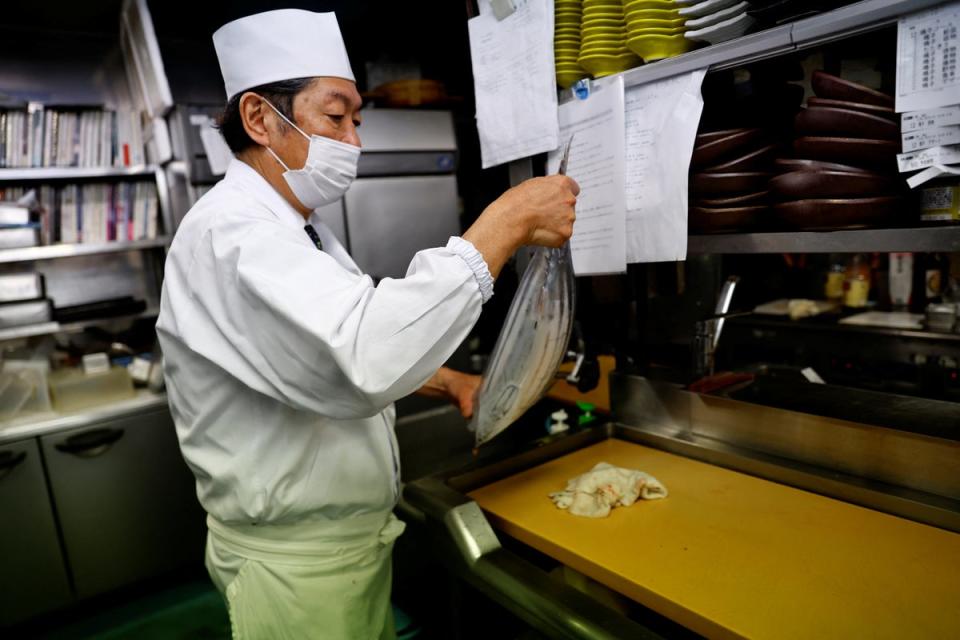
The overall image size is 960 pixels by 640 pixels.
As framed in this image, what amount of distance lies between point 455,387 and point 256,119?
830 mm

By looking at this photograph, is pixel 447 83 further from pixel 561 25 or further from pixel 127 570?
pixel 127 570

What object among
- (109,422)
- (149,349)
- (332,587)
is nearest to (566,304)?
(332,587)

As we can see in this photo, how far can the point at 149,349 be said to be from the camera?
3.66 metres

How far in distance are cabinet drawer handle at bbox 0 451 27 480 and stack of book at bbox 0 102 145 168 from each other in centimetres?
151

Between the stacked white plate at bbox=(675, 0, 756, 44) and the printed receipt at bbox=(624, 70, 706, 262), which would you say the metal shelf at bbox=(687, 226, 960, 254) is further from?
the stacked white plate at bbox=(675, 0, 756, 44)

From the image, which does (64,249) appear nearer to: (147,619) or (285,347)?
(147,619)

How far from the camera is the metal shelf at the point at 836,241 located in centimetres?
100

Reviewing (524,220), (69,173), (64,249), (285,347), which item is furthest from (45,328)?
(524,220)

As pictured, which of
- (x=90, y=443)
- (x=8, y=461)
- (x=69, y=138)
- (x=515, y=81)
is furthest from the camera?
(x=69, y=138)

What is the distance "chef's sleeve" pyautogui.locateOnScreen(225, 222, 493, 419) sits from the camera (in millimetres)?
948

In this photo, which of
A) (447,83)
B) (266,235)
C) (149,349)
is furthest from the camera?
(447,83)

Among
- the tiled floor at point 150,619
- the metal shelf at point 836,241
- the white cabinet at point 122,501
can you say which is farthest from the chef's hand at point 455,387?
the white cabinet at point 122,501

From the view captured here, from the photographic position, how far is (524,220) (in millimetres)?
1111

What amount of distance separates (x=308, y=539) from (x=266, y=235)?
0.69 meters
